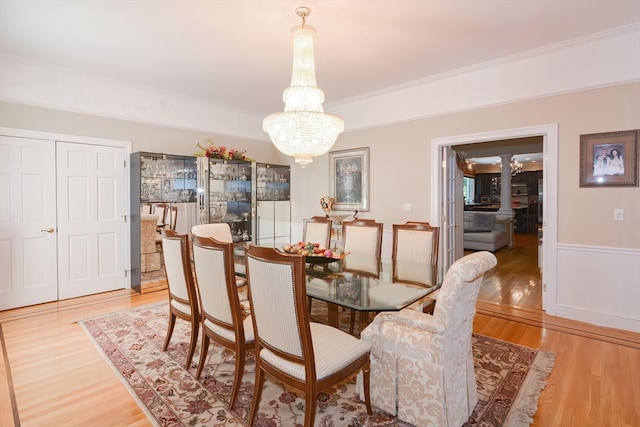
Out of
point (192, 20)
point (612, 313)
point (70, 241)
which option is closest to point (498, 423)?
point (612, 313)

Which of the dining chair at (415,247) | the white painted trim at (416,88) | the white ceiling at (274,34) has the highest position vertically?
the white ceiling at (274,34)

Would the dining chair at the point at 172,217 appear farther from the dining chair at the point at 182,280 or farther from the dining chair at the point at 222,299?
the dining chair at the point at 222,299

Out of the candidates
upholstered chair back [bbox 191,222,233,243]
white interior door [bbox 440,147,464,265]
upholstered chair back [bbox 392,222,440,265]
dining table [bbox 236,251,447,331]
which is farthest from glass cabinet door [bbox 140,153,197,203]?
white interior door [bbox 440,147,464,265]

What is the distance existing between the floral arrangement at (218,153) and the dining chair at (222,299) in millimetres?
3180

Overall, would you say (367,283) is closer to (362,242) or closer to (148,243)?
(362,242)

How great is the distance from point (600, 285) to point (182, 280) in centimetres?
393

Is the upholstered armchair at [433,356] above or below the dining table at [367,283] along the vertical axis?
below

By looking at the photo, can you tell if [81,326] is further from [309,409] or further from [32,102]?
[309,409]

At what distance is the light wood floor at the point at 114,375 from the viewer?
197 cm

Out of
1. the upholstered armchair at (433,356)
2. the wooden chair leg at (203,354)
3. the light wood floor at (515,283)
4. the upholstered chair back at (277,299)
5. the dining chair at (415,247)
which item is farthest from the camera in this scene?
the light wood floor at (515,283)

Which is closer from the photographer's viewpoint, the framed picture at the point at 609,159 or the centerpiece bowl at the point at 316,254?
the centerpiece bowl at the point at 316,254

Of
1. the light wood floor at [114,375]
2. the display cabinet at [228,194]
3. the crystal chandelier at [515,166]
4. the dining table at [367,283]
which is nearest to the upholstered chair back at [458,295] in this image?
the dining table at [367,283]

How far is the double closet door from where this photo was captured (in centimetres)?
372

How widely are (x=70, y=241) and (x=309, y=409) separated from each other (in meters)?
4.04
